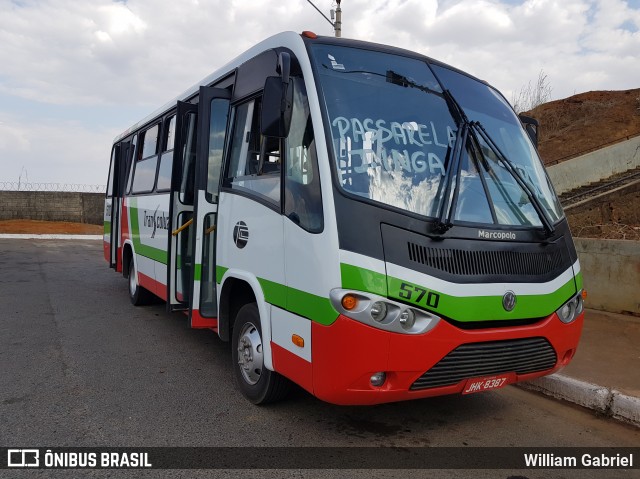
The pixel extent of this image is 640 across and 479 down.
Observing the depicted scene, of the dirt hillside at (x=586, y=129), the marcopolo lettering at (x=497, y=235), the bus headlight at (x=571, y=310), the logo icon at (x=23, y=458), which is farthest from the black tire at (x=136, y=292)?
the dirt hillside at (x=586, y=129)

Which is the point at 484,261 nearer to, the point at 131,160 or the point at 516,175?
the point at 516,175

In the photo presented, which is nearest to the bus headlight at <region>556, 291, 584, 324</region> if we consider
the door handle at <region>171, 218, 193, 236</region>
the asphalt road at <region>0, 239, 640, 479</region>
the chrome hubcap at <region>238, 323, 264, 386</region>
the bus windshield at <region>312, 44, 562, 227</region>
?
the bus windshield at <region>312, 44, 562, 227</region>

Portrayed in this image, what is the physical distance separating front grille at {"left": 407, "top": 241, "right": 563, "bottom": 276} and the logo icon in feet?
9.16

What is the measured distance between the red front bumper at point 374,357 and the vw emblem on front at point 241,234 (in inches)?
50.2

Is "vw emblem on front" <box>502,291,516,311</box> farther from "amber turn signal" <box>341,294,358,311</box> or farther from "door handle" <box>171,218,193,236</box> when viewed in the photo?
"door handle" <box>171,218,193,236</box>

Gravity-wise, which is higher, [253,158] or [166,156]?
[166,156]

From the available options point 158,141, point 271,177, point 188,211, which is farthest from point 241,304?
point 158,141

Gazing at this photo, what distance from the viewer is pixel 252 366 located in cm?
449

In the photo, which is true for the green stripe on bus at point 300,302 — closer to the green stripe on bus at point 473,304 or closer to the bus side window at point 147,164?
the green stripe on bus at point 473,304

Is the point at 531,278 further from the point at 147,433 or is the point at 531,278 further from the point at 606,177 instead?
the point at 606,177

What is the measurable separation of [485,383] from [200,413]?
2269 mm

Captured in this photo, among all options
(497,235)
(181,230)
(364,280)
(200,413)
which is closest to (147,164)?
(181,230)

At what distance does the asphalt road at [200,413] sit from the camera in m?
3.84

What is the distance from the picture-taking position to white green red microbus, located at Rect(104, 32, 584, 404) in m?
3.34
